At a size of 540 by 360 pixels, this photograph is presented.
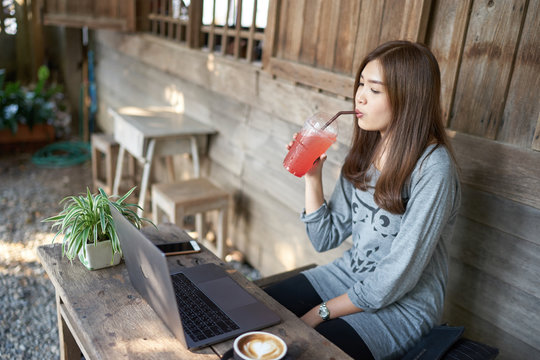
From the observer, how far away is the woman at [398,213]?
4.42 feet

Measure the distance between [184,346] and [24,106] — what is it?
474cm

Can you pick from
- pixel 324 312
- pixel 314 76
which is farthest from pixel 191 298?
pixel 314 76

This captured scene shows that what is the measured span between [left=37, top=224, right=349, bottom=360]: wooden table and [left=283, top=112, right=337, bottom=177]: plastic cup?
41 cm

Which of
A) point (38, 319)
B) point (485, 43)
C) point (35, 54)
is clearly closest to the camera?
point (485, 43)

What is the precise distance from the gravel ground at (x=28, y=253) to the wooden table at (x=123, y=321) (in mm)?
923

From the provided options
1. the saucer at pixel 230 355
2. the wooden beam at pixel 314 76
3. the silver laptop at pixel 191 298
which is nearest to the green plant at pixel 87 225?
the silver laptop at pixel 191 298

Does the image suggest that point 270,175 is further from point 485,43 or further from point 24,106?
point 24,106

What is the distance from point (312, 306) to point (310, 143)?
0.57m

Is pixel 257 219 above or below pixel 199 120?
below

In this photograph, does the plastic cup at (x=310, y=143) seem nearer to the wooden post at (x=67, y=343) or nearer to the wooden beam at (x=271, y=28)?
the wooden post at (x=67, y=343)

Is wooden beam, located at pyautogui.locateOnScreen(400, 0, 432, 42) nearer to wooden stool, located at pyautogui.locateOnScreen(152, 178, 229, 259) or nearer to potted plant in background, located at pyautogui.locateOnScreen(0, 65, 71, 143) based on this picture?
wooden stool, located at pyautogui.locateOnScreen(152, 178, 229, 259)

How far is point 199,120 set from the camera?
3.53m

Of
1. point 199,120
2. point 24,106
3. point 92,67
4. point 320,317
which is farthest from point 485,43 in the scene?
point 92,67

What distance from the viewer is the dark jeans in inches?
53.3
